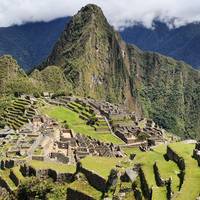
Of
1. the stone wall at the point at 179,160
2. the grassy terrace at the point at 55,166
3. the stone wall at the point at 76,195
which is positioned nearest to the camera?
the stone wall at the point at 179,160

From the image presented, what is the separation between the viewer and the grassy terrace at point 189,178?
22.9m

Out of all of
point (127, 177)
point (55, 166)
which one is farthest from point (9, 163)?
point (127, 177)

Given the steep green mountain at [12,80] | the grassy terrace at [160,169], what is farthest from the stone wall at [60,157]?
the steep green mountain at [12,80]

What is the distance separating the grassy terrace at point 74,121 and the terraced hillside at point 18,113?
114 inches

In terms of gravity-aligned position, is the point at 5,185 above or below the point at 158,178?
below

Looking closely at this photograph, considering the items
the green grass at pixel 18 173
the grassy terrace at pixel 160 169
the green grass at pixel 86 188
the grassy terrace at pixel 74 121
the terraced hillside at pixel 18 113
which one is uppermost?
the grassy terrace at pixel 160 169

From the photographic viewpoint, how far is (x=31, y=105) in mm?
86250

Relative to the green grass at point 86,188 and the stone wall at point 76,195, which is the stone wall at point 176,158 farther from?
the stone wall at point 76,195

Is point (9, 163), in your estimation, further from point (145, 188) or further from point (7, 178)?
point (145, 188)

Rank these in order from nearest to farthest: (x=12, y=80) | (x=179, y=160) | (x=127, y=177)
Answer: (x=127, y=177) → (x=179, y=160) → (x=12, y=80)

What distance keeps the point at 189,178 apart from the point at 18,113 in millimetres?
57116

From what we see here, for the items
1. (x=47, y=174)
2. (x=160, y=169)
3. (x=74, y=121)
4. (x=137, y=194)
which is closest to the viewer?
(x=137, y=194)

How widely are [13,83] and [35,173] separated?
85.8 metres

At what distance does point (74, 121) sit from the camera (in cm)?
8394
